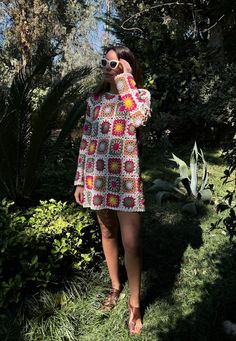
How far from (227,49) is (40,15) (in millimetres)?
13228

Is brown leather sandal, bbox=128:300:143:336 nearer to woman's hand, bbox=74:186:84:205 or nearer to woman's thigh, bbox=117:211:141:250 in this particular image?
woman's thigh, bbox=117:211:141:250

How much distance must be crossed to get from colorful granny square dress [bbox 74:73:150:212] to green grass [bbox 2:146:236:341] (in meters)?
0.84

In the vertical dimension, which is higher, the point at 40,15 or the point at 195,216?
the point at 40,15

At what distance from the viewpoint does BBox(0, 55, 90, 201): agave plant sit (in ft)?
12.0

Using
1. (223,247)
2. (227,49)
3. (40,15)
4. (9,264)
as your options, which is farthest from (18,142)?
(40,15)

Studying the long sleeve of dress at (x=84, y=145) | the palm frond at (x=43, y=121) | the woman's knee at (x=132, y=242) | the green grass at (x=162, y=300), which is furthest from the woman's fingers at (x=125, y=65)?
the green grass at (x=162, y=300)

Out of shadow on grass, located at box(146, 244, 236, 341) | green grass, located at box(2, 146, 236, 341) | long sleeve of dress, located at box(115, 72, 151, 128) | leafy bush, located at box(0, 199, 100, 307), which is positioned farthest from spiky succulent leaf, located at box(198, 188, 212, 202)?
Answer: long sleeve of dress, located at box(115, 72, 151, 128)

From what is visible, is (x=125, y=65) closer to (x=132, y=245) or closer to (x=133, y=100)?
(x=133, y=100)

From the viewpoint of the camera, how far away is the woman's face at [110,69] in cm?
249

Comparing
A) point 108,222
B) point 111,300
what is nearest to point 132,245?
point 108,222

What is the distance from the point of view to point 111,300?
301cm

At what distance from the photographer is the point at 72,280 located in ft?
10.3

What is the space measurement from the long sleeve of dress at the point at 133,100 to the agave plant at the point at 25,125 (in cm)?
131

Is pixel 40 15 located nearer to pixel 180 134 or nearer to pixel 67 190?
pixel 180 134
